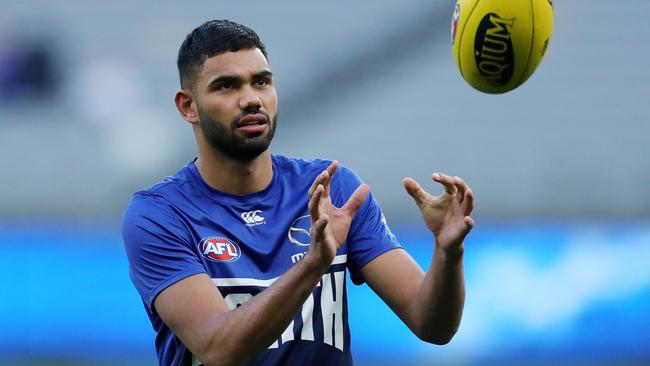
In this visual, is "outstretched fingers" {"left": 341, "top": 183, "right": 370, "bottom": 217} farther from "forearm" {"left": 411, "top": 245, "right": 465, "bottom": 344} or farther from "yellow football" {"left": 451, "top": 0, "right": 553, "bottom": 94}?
"yellow football" {"left": 451, "top": 0, "right": 553, "bottom": 94}

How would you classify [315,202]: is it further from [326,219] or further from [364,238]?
[364,238]

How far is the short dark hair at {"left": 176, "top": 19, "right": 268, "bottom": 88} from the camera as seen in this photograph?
4.17 metres

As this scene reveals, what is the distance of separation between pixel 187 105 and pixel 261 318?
3.72 feet

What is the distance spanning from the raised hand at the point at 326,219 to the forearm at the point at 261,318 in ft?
0.16

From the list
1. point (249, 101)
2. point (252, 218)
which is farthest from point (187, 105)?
point (252, 218)

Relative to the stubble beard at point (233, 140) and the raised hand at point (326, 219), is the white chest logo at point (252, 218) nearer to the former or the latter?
the stubble beard at point (233, 140)

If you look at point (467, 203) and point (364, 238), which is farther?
point (364, 238)

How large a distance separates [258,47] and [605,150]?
29.3 feet

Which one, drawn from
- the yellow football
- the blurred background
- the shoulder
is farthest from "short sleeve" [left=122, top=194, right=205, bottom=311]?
the blurred background

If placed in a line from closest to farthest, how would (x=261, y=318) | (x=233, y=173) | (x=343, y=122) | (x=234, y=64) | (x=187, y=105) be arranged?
(x=261, y=318) → (x=234, y=64) → (x=233, y=173) → (x=187, y=105) → (x=343, y=122)

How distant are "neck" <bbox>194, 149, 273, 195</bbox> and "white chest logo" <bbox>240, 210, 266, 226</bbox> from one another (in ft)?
0.34

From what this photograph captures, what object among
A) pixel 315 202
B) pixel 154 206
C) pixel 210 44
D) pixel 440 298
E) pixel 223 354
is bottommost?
pixel 223 354

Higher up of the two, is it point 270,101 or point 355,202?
point 270,101

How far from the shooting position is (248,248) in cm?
406
